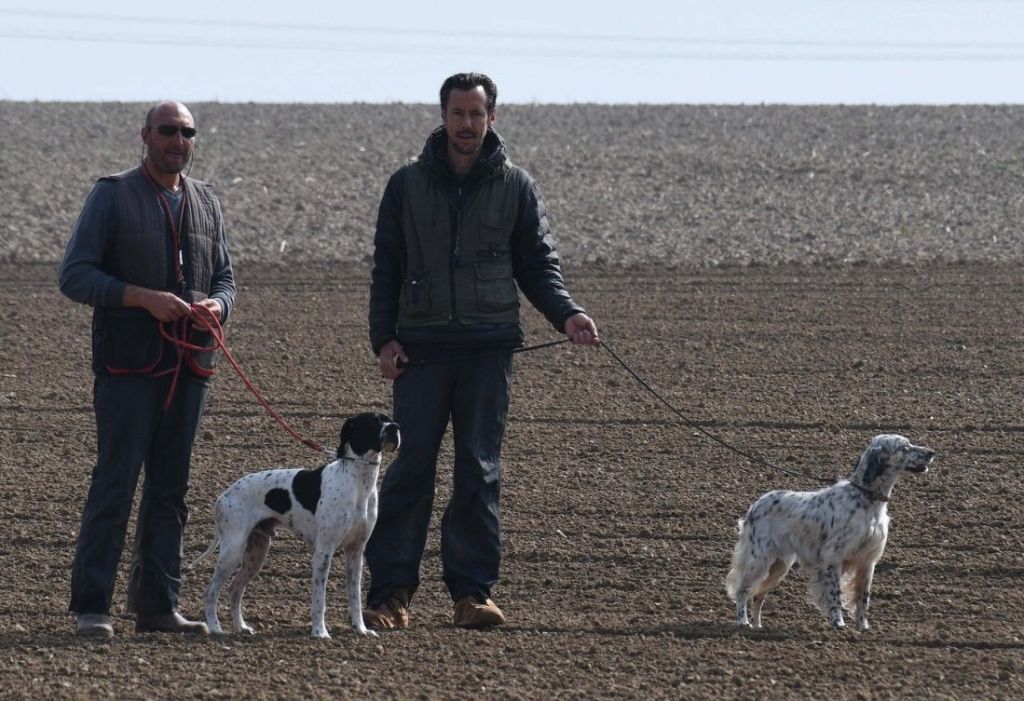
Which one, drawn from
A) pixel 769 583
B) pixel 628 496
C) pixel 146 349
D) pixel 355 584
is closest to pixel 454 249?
pixel 146 349

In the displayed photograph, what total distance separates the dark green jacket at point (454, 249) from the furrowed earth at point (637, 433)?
1.39 metres

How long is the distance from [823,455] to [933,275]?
11040mm

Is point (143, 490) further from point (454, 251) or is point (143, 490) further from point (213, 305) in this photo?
point (454, 251)

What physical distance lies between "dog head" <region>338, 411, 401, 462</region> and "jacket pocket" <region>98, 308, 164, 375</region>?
2.94ft

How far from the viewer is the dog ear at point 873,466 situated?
25.7ft

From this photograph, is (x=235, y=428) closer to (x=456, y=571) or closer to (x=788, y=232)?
(x=456, y=571)

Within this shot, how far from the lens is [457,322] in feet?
24.3

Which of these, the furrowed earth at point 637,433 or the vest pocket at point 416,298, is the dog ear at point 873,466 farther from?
the vest pocket at point 416,298

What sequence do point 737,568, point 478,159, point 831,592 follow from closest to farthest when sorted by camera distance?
point 478,159 → point 831,592 → point 737,568

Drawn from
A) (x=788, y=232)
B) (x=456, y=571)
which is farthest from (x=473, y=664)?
(x=788, y=232)

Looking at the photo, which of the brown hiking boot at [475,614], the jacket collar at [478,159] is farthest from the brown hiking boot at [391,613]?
the jacket collar at [478,159]

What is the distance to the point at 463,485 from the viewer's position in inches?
298

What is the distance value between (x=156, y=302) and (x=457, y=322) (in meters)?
1.36

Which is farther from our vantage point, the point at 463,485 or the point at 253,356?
the point at 253,356
